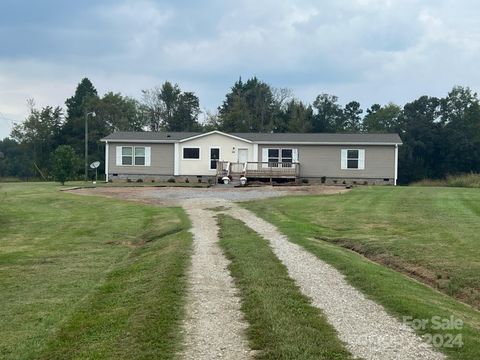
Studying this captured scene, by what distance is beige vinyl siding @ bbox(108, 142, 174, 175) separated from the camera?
122 ft

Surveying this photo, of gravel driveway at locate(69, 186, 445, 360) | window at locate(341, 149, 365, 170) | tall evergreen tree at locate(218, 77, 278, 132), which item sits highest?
tall evergreen tree at locate(218, 77, 278, 132)

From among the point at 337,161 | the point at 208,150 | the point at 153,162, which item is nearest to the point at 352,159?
the point at 337,161

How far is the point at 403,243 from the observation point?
12.1 metres

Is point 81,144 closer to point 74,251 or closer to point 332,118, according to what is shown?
point 332,118

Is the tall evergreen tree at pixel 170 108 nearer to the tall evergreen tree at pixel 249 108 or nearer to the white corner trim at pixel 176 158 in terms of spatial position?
the tall evergreen tree at pixel 249 108

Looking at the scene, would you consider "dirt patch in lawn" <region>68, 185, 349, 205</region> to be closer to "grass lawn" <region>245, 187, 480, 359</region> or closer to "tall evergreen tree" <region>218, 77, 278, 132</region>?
"grass lawn" <region>245, 187, 480, 359</region>

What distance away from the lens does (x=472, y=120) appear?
63094 mm

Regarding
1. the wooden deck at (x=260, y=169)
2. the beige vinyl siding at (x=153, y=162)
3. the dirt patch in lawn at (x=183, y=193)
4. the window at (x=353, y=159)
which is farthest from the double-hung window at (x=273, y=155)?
the dirt patch in lawn at (x=183, y=193)

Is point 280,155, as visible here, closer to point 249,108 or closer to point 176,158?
point 176,158

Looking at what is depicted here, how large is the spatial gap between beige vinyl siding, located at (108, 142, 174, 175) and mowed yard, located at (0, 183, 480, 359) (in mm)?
17324

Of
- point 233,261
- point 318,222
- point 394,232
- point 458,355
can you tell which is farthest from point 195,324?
point 318,222

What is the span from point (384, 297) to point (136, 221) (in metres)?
11.4

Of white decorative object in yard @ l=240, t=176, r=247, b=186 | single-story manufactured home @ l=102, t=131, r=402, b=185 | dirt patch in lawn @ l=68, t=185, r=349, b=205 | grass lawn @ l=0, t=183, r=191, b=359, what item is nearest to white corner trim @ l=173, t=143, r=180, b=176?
single-story manufactured home @ l=102, t=131, r=402, b=185

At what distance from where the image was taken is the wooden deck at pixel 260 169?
3375cm
